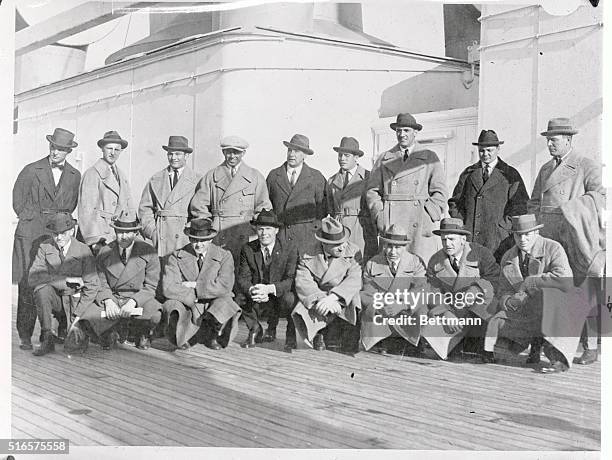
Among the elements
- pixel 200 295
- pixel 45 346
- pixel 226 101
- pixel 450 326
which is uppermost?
pixel 226 101

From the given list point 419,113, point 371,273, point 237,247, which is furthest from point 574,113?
point 237,247

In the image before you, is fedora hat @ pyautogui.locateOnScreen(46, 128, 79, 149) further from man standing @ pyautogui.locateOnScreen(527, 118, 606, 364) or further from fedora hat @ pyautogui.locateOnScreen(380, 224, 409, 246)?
man standing @ pyautogui.locateOnScreen(527, 118, 606, 364)

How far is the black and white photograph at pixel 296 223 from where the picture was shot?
3938 mm

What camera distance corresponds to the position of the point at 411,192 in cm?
411

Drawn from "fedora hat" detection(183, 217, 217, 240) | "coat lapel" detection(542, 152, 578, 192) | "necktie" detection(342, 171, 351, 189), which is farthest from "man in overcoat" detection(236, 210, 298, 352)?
"coat lapel" detection(542, 152, 578, 192)

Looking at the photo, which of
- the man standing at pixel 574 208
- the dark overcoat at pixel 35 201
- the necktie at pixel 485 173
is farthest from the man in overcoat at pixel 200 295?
the man standing at pixel 574 208

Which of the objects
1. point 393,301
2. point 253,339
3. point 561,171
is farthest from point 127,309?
point 561,171

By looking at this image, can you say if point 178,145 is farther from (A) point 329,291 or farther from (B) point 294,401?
(B) point 294,401

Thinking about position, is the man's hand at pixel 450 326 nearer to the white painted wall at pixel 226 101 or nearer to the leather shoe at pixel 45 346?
the white painted wall at pixel 226 101

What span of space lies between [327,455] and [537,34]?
240cm

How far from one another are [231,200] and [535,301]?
67.0 inches

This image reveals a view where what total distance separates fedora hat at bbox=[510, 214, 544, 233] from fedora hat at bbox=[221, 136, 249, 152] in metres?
1.48

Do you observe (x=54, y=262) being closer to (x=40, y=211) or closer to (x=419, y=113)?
(x=40, y=211)

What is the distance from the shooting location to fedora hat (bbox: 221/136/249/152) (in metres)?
4.07
